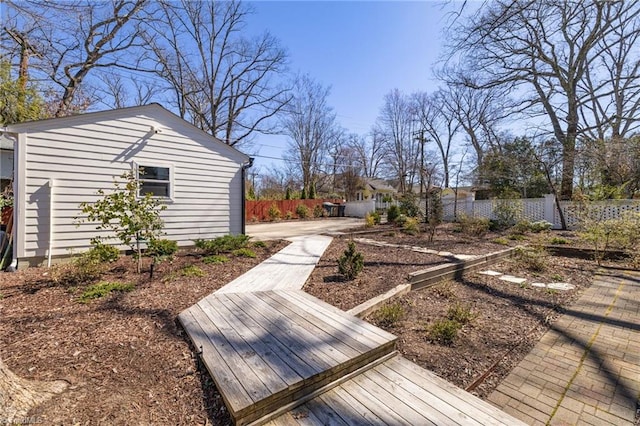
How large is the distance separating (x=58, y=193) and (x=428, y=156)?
27342 mm

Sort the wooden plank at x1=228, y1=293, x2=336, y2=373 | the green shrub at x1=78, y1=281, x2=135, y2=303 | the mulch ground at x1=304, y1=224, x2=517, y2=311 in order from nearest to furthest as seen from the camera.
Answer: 1. the wooden plank at x1=228, y1=293, x2=336, y2=373
2. the green shrub at x1=78, y1=281, x2=135, y2=303
3. the mulch ground at x1=304, y1=224, x2=517, y2=311

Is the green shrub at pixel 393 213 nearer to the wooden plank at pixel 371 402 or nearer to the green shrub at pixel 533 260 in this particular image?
the green shrub at pixel 533 260

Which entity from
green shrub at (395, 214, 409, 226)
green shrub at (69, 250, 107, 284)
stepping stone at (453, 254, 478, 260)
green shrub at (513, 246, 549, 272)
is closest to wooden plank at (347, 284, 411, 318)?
stepping stone at (453, 254, 478, 260)

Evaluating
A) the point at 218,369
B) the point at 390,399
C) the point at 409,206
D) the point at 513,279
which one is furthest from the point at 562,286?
the point at 409,206

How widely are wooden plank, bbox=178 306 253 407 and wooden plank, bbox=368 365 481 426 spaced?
100 cm

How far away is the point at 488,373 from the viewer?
2150mm

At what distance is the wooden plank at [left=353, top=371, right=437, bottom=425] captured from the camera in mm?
1615

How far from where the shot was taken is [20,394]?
1637 millimetres

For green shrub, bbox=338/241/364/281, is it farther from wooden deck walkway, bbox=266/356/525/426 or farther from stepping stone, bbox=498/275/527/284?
stepping stone, bbox=498/275/527/284

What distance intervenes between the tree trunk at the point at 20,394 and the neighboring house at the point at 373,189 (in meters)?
27.0

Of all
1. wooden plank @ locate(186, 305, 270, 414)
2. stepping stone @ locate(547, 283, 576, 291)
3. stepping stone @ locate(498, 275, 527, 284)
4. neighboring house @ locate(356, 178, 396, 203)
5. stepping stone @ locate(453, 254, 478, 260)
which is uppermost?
neighboring house @ locate(356, 178, 396, 203)

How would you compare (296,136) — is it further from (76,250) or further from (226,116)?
(76,250)

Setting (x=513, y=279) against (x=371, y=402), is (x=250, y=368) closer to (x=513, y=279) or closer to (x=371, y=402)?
(x=371, y=402)

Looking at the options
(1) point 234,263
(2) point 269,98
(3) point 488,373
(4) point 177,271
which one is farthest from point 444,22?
(2) point 269,98
